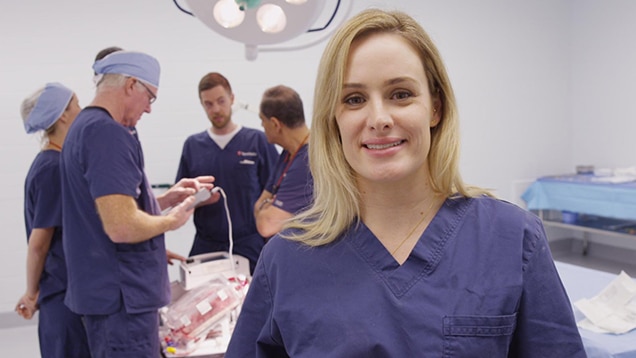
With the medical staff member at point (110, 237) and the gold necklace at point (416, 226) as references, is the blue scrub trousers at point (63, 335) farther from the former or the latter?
the gold necklace at point (416, 226)

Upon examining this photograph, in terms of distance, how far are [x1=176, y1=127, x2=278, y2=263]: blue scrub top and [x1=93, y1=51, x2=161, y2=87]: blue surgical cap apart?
1043 millimetres

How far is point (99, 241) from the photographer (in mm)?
1805

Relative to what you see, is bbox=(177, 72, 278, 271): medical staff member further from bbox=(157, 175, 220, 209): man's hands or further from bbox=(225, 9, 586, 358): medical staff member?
bbox=(225, 9, 586, 358): medical staff member

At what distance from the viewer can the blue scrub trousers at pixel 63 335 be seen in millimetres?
2016

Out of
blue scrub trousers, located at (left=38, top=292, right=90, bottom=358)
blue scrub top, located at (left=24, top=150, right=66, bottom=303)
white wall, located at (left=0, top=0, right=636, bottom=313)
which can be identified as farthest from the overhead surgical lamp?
white wall, located at (left=0, top=0, right=636, bottom=313)

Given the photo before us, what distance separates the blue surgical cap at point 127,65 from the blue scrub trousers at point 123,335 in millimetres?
792

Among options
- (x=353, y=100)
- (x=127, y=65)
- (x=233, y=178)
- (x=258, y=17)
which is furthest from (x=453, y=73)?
(x=353, y=100)

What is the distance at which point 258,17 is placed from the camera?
4.49 ft

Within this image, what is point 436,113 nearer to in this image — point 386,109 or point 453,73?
point 386,109

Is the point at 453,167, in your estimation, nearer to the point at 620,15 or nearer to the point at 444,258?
the point at 444,258

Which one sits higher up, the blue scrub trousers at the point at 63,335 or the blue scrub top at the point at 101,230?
the blue scrub top at the point at 101,230

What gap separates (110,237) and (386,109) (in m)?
1.17

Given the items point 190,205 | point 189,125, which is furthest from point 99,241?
point 189,125

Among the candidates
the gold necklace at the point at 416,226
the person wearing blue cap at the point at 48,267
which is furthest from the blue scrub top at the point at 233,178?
the gold necklace at the point at 416,226
